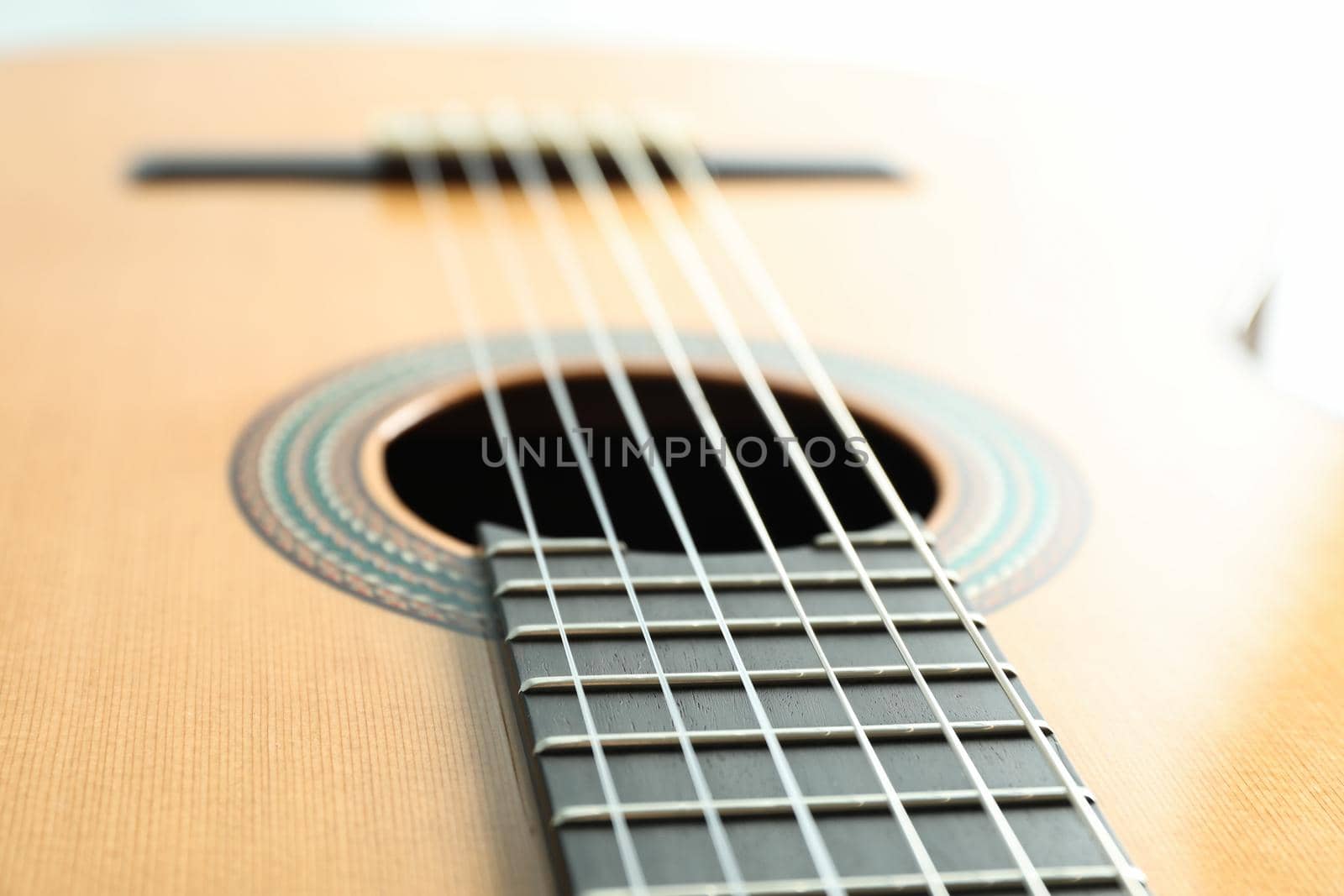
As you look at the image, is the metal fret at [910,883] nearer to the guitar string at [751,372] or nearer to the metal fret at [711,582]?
the guitar string at [751,372]

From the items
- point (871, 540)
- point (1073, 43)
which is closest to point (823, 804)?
point (871, 540)

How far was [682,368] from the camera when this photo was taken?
2.54ft

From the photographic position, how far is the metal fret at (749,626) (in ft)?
1.71

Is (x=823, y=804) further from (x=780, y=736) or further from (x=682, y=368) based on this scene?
(x=682, y=368)

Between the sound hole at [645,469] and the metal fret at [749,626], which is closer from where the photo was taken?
the metal fret at [749,626]

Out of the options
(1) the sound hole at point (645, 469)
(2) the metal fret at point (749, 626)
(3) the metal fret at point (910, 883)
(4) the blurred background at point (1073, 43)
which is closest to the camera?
(3) the metal fret at point (910, 883)

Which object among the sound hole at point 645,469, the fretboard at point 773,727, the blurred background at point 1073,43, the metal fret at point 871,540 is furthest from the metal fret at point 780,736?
the blurred background at point 1073,43

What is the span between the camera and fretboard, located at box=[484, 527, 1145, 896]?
418mm

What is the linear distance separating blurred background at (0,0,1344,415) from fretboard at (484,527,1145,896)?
78 centimetres

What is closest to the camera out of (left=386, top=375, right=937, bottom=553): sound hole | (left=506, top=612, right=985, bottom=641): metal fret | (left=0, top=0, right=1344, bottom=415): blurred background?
(left=506, top=612, right=985, bottom=641): metal fret

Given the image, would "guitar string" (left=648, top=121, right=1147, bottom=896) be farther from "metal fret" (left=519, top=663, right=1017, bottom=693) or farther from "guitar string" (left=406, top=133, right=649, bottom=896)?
"guitar string" (left=406, top=133, right=649, bottom=896)

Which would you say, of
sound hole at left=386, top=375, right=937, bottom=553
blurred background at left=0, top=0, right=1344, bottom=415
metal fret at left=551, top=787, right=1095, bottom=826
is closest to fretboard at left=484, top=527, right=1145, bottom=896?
metal fret at left=551, top=787, right=1095, bottom=826

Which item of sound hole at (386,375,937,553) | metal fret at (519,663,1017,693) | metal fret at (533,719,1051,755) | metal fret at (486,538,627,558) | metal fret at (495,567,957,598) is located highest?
sound hole at (386,375,937,553)

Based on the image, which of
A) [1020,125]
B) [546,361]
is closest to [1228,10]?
[1020,125]
